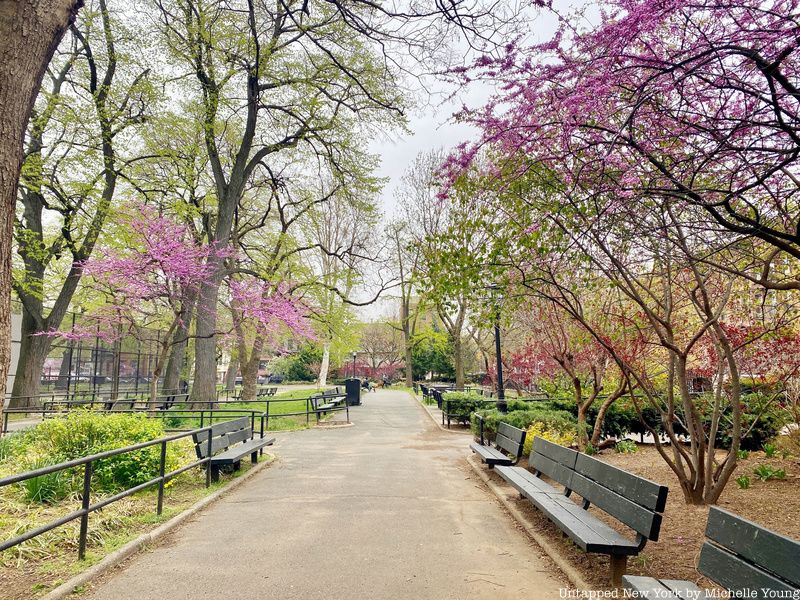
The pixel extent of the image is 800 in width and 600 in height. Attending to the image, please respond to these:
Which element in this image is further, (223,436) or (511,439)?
(511,439)

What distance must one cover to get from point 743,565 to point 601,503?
2060 millimetres

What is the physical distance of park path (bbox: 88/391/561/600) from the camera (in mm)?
3996

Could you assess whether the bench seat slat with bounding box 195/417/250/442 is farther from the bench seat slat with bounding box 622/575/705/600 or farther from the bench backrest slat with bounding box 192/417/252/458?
the bench seat slat with bounding box 622/575/705/600

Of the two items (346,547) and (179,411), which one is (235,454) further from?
(179,411)

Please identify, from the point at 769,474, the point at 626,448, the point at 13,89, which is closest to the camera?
the point at 13,89

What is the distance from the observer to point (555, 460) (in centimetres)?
639

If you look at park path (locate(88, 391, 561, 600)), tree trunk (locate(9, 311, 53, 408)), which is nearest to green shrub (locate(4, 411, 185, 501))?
park path (locate(88, 391, 561, 600))

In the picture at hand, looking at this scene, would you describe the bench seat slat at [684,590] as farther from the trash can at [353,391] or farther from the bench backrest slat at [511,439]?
the trash can at [353,391]

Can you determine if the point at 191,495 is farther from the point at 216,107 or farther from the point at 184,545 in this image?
the point at 216,107

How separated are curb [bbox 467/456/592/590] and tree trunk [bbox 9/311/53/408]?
16.5 meters

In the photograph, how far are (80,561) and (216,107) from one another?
1502 cm

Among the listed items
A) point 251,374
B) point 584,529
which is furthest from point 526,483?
point 251,374

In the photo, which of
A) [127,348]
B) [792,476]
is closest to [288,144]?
[792,476]

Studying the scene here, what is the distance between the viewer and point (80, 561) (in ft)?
14.3
